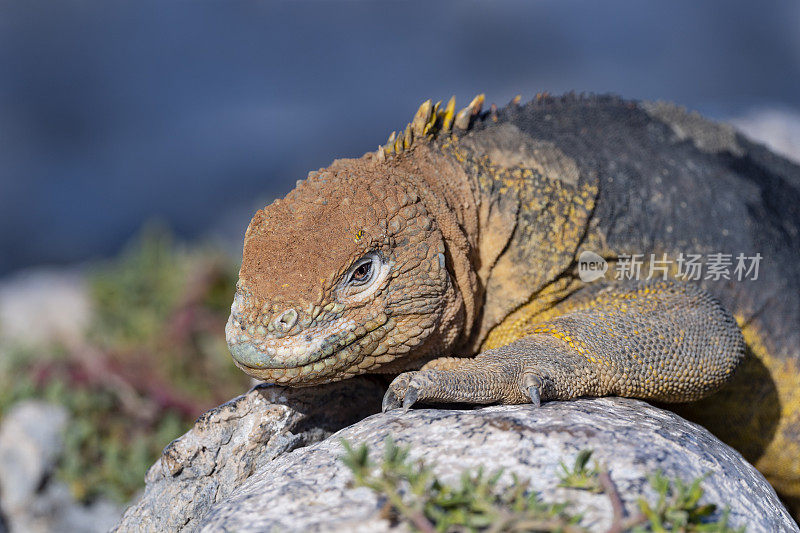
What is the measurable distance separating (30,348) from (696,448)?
23.9 ft

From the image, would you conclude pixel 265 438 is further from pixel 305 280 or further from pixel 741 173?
pixel 741 173

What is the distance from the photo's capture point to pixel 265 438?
3895 millimetres

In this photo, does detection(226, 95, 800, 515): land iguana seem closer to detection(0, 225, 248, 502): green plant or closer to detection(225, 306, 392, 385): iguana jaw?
detection(225, 306, 392, 385): iguana jaw

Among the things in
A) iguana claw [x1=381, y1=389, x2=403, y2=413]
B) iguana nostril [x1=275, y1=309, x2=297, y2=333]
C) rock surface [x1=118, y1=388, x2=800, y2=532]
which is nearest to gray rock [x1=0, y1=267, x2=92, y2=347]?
rock surface [x1=118, y1=388, x2=800, y2=532]

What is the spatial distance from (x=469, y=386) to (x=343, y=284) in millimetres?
750

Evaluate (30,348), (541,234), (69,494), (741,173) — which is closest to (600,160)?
(541,234)

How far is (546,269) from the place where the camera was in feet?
13.9

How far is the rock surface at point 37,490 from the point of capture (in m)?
6.11

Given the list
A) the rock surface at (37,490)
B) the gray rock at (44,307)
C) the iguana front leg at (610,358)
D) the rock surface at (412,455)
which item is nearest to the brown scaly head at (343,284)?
the iguana front leg at (610,358)

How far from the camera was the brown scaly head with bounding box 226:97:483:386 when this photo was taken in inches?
133

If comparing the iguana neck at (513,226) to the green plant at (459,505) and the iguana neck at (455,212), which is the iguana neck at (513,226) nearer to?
the iguana neck at (455,212)

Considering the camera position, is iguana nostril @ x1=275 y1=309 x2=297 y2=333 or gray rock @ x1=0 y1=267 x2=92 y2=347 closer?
iguana nostril @ x1=275 y1=309 x2=297 y2=333

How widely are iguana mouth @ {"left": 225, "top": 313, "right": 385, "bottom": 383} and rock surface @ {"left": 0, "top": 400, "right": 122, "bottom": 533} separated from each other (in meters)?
3.45

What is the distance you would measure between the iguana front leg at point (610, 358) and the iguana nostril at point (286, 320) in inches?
21.3
